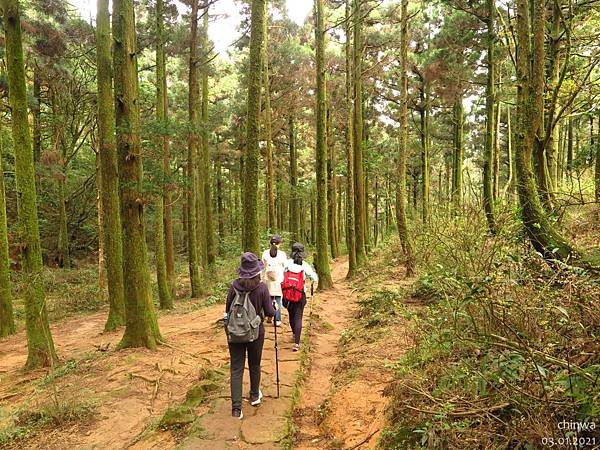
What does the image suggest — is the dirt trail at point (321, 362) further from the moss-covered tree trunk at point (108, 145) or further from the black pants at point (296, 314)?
the moss-covered tree trunk at point (108, 145)

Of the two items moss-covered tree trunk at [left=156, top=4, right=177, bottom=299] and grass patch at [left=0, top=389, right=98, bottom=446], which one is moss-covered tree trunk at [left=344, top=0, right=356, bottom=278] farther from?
grass patch at [left=0, top=389, right=98, bottom=446]

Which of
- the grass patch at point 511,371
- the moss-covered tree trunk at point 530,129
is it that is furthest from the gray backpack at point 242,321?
the moss-covered tree trunk at point 530,129

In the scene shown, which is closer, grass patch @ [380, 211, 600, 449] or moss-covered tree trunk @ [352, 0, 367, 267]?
grass patch @ [380, 211, 600, 449]

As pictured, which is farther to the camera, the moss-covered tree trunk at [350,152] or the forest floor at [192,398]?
the moss-covered tree trunk at [350,152]

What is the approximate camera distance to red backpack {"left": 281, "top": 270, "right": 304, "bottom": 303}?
295 inches

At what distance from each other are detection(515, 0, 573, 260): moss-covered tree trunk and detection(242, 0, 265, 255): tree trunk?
519 cm

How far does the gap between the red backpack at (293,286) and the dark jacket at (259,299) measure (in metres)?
2.14

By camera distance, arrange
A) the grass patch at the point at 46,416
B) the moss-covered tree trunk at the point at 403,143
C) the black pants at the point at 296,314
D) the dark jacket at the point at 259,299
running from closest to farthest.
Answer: the dark jacket at the point at 259,299 → the grass patch at the point at 46,416 → the black pants at the point at 296,314 → the moss-covered tree trunk at the point at 403,143

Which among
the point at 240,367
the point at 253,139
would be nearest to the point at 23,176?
Answer: the point at 253,139

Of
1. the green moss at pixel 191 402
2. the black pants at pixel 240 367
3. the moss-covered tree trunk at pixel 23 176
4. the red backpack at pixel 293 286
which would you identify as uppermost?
the moss-covered tree trunk at pixel 23 176

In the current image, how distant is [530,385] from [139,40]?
17.4m

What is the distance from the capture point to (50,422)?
566cm

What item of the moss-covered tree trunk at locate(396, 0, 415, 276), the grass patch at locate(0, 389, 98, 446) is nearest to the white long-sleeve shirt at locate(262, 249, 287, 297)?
the grass patch at locate(0, 389, 98, 446)

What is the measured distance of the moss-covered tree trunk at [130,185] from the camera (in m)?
7.97
